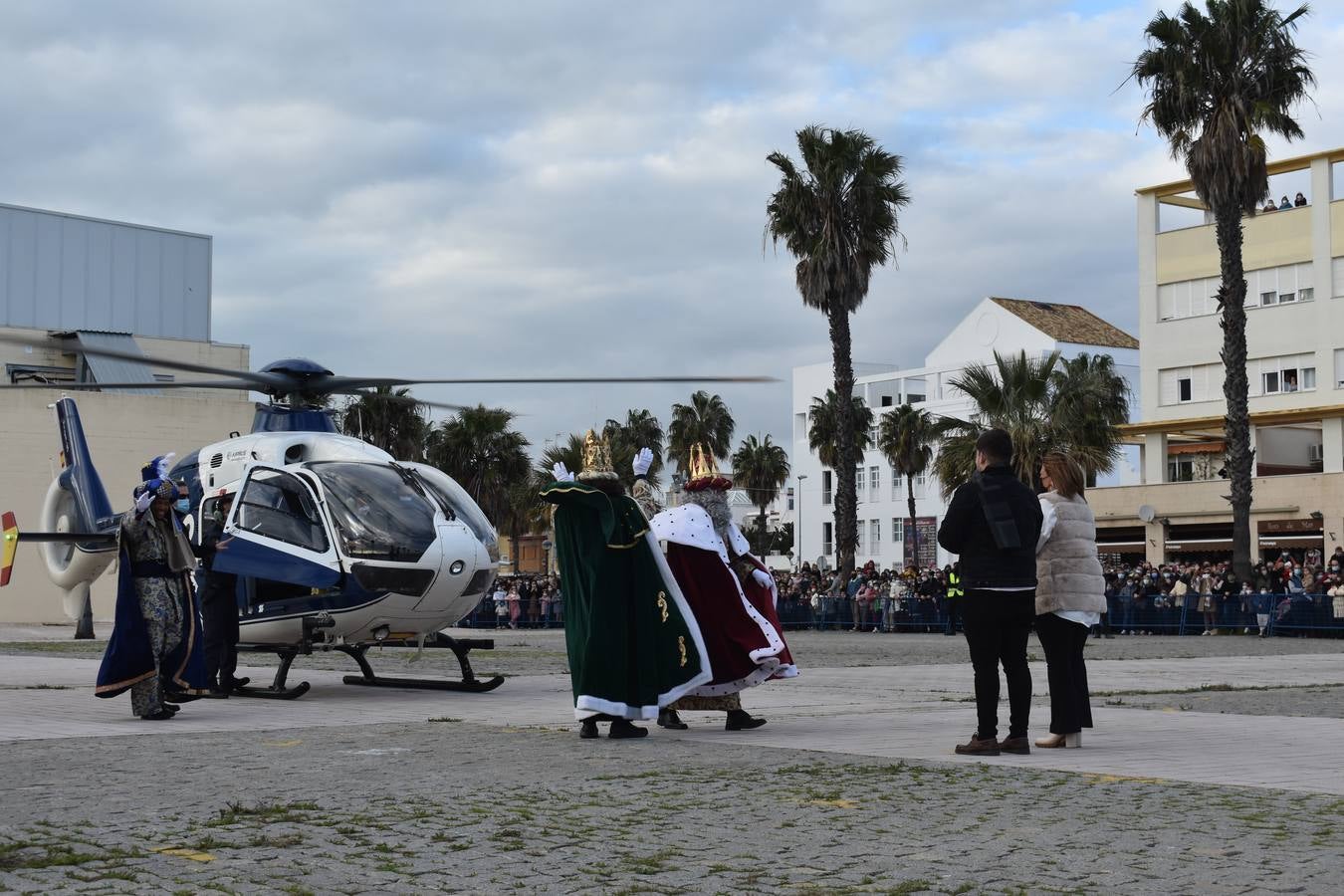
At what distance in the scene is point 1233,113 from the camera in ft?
116

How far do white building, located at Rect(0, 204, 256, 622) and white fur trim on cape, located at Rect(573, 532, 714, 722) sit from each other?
3621 centimetres

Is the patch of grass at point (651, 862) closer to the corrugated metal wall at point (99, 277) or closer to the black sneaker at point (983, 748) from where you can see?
the black sneaker at point (983, 748)

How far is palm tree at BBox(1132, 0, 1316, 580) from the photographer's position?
1385 inches

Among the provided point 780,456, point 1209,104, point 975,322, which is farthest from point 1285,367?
point 780,456

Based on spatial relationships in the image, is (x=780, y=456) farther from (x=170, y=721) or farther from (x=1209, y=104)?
(x=170, y=721)

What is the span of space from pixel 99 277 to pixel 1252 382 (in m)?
39.5

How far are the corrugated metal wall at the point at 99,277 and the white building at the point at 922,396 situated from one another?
115ft

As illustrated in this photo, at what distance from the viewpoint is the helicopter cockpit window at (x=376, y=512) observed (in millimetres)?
14117

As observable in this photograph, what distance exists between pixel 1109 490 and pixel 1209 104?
775 inches

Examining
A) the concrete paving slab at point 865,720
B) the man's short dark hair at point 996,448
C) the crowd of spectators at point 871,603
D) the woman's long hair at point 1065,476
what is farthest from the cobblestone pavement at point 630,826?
the crowd of spectators at point 871,603

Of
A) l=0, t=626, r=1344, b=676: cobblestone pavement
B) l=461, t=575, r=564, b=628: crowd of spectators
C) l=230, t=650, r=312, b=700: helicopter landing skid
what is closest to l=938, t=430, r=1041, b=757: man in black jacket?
l=230, t=650, r=312, b=700: helicopter landing skid

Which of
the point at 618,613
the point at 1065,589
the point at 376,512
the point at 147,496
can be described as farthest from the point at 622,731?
the point at 376,512

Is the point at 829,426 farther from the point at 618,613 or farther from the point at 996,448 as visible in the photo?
the point at 996,448

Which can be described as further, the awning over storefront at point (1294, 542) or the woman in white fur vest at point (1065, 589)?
the awning over storefront at point (1294, 542)
